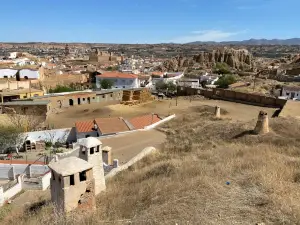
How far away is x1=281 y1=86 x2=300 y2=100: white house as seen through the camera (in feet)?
118

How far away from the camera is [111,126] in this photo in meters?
21.3

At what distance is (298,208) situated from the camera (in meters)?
6.33

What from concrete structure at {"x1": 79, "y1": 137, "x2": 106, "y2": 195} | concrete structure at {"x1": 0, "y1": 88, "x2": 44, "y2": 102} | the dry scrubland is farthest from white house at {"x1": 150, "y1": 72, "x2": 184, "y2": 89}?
concrete structure at {"x1": 79, "y1": 137, "x2": 106, "y2": 195}

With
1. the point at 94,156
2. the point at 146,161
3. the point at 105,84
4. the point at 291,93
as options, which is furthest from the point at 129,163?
the point at 105,84

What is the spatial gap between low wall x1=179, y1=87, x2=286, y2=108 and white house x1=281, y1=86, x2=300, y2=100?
414 centimetres

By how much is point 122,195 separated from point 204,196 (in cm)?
274

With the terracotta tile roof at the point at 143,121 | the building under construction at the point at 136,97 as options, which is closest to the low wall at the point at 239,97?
the building under construction at the point at 136,97

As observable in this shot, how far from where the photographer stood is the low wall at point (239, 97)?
3278cm

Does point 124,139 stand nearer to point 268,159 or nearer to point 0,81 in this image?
point 268,159

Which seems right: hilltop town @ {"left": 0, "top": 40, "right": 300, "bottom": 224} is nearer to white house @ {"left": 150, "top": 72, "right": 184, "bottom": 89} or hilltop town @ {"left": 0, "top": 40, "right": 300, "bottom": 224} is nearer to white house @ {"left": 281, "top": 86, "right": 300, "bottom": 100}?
white house @ {"left": 281, "top": 86, "right": 300, "bottom": 100}

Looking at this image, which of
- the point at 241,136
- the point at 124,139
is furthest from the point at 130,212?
the point at 124,139

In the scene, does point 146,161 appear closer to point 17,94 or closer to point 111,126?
point 111,126

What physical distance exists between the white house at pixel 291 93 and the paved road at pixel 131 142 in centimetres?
2143

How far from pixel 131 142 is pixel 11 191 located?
23.3 ft
